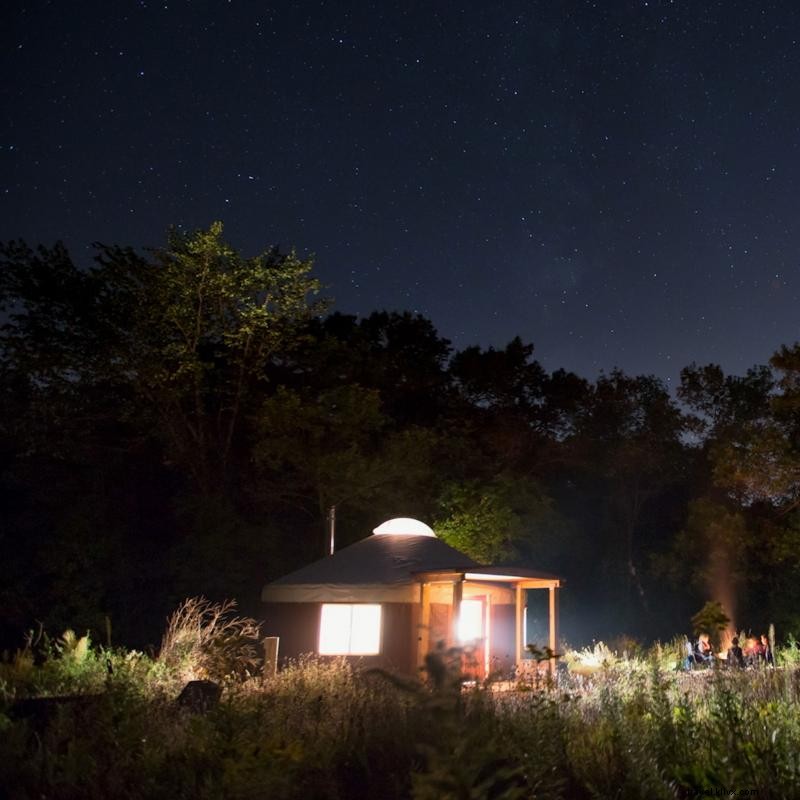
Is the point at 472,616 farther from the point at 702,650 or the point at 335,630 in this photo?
the point at 702,650

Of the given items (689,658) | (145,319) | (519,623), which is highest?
(145,319)

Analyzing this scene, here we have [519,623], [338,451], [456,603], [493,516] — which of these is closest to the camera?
[456,603]

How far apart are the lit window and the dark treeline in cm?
336

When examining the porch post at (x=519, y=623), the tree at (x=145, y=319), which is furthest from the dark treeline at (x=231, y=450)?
the porch post at (x=519, y=623)

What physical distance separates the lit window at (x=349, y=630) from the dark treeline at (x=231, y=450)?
3.36 meters

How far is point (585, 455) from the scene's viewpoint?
22.2 metres

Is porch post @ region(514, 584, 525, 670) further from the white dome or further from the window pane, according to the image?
the window pane

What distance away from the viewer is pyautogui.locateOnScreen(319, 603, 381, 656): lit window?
12.3 metres

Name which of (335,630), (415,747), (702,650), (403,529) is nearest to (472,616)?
(403,529)

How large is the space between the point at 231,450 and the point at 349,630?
6.06 meters

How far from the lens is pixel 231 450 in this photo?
17484mm

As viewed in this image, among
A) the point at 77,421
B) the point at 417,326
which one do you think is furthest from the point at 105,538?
the point at 417,326

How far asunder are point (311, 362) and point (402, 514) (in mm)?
3342

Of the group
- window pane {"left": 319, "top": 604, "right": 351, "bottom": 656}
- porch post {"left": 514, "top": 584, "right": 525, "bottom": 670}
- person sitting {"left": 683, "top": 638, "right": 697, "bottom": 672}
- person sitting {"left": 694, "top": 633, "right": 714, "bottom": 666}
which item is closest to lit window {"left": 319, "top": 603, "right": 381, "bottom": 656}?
window pane {"left": 319, "top": 604, "right": 351, "bottom": 656}
